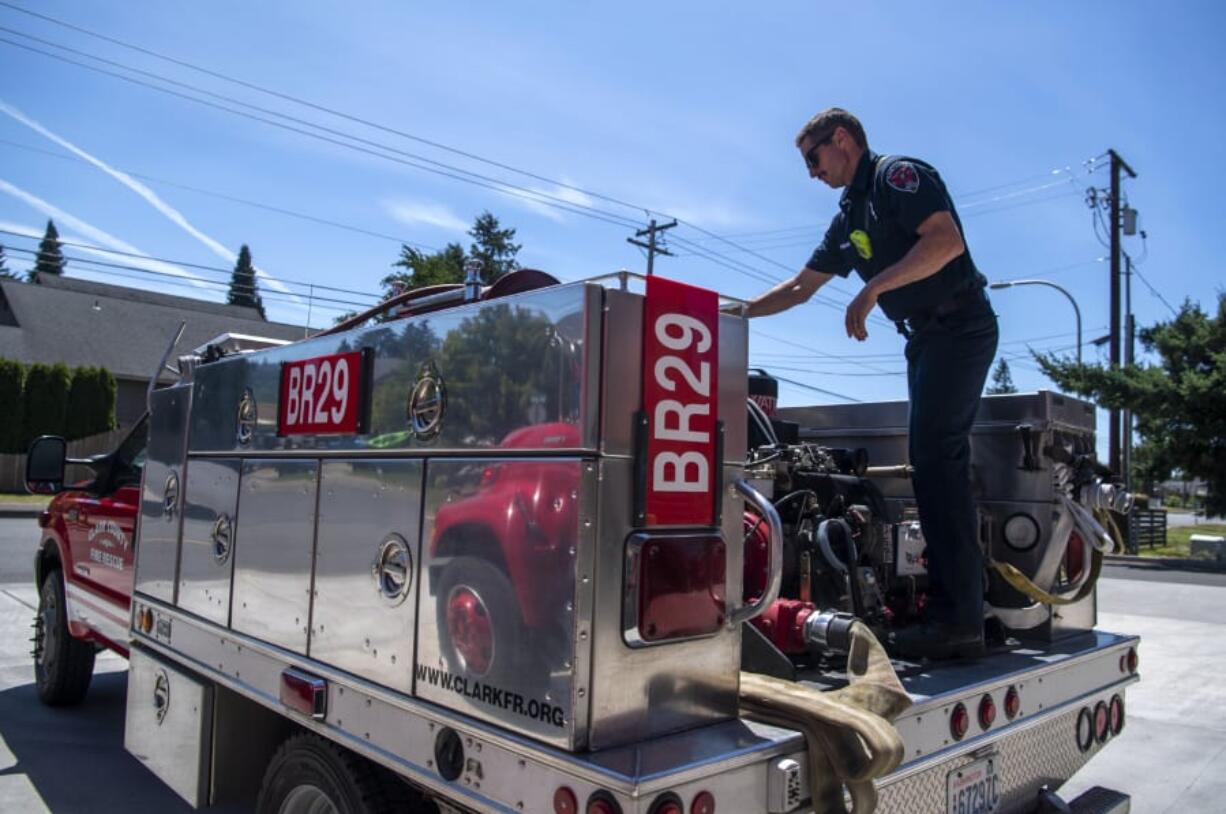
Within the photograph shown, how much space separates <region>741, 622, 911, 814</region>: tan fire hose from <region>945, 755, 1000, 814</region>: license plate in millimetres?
536

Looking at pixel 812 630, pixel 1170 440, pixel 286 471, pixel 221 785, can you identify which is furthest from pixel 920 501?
pixel 1170 440

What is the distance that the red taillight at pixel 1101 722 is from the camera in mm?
3416

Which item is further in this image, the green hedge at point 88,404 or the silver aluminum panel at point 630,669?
the green hedge at point 88,404

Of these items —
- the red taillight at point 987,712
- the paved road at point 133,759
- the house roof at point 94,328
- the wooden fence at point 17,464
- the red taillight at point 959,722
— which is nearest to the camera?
the red taillight at point 959,722

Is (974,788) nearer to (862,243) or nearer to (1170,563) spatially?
(862,243)

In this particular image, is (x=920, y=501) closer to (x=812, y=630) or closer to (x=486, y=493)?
(x=812, y=630)

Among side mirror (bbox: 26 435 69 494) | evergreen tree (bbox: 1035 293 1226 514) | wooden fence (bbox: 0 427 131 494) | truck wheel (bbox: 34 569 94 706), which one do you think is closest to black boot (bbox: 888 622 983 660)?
side mirror (bbox: 26 435 69 494)

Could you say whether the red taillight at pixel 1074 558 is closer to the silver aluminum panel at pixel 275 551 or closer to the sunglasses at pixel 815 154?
the sunglasses at pixel 815 154

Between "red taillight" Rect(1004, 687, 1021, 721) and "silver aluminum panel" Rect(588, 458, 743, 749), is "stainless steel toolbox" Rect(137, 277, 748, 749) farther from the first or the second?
"red taillight" Rect(1004, 687, 1021, 721)

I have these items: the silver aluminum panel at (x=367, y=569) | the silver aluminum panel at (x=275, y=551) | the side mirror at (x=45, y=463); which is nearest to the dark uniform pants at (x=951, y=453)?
the silver aluminum panel at (x=367, y=569)

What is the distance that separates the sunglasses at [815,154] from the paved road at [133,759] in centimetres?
362

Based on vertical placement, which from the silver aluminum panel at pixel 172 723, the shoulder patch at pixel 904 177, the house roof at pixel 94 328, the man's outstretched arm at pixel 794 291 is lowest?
the silver aluminum panel at pixel 172 723

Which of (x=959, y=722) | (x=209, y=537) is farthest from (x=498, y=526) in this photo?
(x=209, y=537)

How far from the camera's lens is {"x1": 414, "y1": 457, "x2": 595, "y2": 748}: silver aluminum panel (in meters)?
1.90
